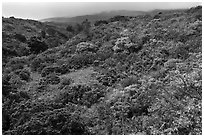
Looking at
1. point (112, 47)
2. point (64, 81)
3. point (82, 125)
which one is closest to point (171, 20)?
point (112, 47)

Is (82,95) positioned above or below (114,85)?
below

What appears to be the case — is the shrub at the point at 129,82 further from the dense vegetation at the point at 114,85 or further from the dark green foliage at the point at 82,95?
the dark green foliage at the point at 82,95

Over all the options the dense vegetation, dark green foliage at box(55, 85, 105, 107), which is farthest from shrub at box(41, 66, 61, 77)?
dark green foliage at box(55, 85, 105, 107)

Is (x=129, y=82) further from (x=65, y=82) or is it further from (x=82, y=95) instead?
(x=65, y=82)

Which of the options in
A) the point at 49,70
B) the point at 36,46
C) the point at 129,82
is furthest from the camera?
the point at 36,46

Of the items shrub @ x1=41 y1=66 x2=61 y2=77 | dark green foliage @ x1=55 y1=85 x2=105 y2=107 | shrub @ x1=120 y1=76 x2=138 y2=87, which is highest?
shrub @ x1=120 y1=76 x2=138 y2=87

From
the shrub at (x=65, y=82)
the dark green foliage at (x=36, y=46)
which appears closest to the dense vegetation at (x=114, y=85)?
the shrub at (x=65, y=82)

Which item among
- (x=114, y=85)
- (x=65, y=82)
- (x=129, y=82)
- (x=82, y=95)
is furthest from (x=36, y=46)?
(x=129, y=82)

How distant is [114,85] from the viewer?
65.8 feet

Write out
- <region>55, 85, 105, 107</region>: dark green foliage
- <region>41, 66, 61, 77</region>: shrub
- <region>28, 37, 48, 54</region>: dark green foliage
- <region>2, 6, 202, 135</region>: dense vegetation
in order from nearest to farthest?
<region>2, 6, 202, 135</region>: dense vegetation
<region>55, 85, 105, 107</region>: dark green foliage
<region>41, 66, 61, 77</region>: shrub
<region>28, 37, 48, 54</region>: dark green foliage

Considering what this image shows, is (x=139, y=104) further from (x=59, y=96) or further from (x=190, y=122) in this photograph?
(x=59, y=96)

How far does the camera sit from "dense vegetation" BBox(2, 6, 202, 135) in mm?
14578

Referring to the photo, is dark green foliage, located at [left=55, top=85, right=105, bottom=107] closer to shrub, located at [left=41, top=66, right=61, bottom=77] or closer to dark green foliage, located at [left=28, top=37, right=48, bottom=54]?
shrub, located at [left=41, top=66, right=61, bottom=77]

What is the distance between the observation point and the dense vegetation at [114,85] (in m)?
14.6
